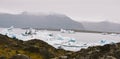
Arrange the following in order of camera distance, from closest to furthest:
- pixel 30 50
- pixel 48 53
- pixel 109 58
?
pixel 109 58
pixel 48 53
pixel 30 50

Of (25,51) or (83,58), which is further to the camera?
(25,51)

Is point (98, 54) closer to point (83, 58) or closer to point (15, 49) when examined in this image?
point (83, 58)

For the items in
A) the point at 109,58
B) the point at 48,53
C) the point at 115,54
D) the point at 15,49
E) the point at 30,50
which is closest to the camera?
the point at 109,58

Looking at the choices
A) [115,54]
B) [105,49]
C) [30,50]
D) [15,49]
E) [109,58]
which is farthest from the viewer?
[15,49]

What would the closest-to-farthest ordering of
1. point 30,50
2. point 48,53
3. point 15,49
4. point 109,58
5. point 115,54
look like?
point 109,58 → point 115,54 → point 48,53 → point 30,50 → point 15,49

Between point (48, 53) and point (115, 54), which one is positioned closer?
point (115, 54)

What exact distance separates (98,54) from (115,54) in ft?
3.37

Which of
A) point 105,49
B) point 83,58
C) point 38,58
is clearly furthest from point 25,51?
point 83,58

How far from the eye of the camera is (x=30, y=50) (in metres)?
38.6

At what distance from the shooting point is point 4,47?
1654 inches

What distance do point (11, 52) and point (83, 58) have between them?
1761 cm

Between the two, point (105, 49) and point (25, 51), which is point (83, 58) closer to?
point (105, 49)

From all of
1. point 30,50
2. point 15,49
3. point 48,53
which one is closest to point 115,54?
point 48,53

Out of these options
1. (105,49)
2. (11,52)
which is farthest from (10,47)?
(105,49)
